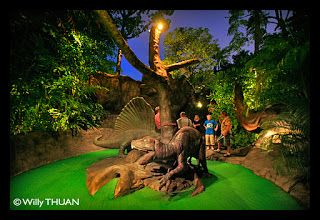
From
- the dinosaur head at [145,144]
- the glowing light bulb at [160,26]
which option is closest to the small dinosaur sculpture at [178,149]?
the dinosaur head at [145,144]

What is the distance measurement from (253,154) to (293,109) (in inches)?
90.2

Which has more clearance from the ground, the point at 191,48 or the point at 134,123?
the point at 191,48

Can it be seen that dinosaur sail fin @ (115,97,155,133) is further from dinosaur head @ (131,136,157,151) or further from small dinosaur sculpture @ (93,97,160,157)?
dinosaur head @ (131,136,157,151)

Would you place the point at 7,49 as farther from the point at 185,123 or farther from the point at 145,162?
the point at 185,123

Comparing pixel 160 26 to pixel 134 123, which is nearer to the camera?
pixel 160 26

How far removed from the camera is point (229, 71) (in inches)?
262

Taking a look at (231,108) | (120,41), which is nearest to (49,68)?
(120,41)

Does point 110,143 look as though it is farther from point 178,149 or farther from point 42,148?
point 178,149

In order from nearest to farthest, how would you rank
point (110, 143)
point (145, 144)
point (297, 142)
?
1. point (297, 142)
2. point (145, 144)
3. point (110, 143)

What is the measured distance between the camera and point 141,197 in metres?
3.13

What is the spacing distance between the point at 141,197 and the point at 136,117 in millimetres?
2571

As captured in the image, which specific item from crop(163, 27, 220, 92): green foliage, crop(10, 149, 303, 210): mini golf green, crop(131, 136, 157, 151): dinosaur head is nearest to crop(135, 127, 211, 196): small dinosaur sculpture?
Result: crop(131, 136, 157, 151): dinosaur head

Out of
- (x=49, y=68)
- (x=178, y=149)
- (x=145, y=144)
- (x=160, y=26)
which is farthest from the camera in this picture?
(x=49, y=68)

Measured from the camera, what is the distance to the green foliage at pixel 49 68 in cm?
405
